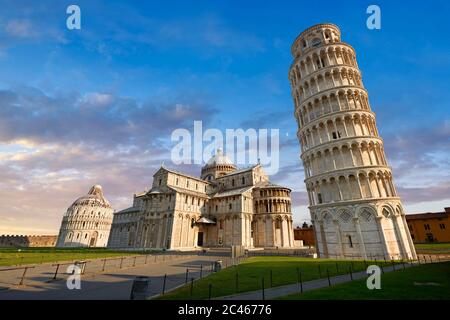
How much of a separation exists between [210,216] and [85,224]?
2981 inches

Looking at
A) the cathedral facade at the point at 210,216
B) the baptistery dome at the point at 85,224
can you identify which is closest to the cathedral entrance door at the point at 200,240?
the cathedral facade at the point at 210,216

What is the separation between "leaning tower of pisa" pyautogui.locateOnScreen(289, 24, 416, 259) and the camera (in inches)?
1120

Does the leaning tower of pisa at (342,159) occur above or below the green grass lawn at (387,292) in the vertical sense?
above

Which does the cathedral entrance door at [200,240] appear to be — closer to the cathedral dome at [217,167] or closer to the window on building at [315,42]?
the cathedral dome at [217,167]

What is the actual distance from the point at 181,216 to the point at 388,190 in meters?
39.5

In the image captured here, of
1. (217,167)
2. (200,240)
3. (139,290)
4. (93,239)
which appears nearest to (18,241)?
(93,239)

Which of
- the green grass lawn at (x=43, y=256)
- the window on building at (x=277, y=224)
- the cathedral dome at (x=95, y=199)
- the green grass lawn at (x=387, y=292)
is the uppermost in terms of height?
the cathedral dome at (x=95, y=199)

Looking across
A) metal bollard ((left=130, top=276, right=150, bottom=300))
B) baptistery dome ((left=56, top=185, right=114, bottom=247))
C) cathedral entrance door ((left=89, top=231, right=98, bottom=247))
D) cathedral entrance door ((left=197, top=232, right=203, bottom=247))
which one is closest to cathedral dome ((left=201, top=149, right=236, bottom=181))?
cathedral entrance door ((left=197, top=232, right=203, bottom=247))

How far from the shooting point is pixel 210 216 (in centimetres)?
5738

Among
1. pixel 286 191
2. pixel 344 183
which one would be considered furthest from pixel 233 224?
pixel 344 183

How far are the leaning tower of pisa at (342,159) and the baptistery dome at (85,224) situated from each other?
104 m

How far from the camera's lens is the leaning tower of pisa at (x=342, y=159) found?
28.5 metres

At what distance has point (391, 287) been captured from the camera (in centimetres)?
1173

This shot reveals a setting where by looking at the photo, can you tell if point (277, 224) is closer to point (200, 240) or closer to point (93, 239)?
point (200, 240)
